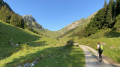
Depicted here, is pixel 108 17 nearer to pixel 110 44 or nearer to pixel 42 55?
pixel 110 44

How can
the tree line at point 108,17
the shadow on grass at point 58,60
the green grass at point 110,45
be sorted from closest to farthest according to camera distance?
the shadow on grass at point 58,60
the green grass at point 110,45
the tree line at point 108,17

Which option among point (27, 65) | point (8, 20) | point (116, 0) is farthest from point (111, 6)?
point (8, 20)

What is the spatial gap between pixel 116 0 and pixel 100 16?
16624 millimetres

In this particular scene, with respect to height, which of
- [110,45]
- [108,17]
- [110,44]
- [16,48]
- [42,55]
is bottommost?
[42,55]

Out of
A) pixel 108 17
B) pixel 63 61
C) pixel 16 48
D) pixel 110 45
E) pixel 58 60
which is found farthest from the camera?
pixel 108 17

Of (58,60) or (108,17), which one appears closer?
(58,60)

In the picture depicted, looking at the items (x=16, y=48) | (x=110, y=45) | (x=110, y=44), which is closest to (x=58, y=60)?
(x=16, y=48)

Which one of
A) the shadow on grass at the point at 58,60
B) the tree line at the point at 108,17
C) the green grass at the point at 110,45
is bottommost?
the shadow on grass at the point at 58,60

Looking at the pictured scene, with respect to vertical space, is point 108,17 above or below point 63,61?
above

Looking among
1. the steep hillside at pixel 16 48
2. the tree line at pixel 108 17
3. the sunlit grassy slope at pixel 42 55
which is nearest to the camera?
the sunlit grassy slope at pixel 42 55

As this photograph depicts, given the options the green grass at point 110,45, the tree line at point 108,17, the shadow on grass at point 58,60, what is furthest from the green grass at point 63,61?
the tree line at point 108,17

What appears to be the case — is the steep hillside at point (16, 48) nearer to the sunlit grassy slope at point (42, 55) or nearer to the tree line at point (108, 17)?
the sunlit grassy slope at point (42, 55)

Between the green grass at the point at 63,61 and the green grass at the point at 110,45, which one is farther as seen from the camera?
the green grass at the point at 110,45

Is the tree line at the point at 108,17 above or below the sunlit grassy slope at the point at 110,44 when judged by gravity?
above
